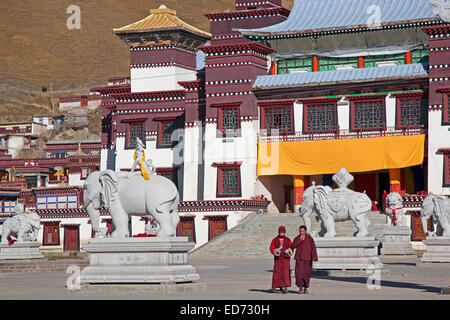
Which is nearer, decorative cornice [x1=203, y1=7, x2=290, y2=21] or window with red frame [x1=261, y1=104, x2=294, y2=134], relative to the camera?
window with red frame [x1=261, y1=104, x2=294, y2=134]

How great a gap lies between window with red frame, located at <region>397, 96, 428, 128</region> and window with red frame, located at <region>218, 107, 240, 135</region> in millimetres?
9459

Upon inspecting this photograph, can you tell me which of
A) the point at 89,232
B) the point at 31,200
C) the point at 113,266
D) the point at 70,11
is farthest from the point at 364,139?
the point at 70,11

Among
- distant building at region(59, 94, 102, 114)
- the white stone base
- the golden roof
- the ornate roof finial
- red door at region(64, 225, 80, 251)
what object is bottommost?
red door at region(64, 225, 80, 251)

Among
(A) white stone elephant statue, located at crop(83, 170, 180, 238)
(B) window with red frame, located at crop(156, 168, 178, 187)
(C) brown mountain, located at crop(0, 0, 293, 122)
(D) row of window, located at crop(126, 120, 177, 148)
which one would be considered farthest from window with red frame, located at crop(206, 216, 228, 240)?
(C) brown mountain, located at crop(0, 0, 293, 122)

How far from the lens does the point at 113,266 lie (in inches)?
864

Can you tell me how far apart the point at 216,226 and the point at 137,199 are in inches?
1314

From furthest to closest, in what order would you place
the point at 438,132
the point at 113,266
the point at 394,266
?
the point at 438,132 → the point at 394,266 → the point at 113,266

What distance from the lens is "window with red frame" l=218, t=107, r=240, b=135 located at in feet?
188

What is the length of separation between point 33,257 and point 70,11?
12433 cm

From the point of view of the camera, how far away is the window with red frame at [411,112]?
54.2 metres

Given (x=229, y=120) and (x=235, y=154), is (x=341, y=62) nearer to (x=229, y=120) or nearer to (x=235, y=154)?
(x=229, y=120)

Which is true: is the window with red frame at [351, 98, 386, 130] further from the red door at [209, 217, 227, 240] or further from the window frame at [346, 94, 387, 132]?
the red door at [209, 217, 227, 240]

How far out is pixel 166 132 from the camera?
6156 centimetres
